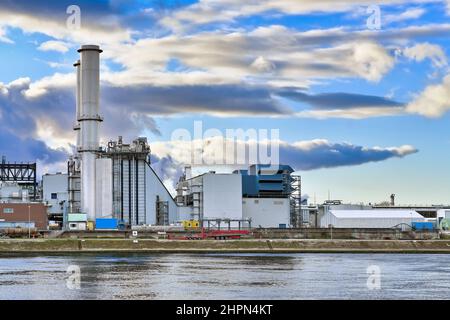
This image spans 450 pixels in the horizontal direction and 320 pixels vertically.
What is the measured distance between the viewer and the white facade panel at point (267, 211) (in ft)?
520

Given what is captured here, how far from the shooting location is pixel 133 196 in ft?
487

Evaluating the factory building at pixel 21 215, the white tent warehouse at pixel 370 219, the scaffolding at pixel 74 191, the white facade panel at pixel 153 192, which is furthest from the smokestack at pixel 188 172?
the factory building at pixel 21 215

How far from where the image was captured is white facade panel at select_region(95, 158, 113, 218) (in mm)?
142250

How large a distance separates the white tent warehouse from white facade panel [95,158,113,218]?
47.6 meters

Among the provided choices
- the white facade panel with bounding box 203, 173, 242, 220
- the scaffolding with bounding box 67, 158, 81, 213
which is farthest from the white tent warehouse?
the scaffolding with bounding box 67, 158, 81, 213

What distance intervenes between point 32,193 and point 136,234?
4618cm

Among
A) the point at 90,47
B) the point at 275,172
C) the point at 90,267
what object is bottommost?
the point at 90,267

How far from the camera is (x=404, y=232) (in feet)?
491

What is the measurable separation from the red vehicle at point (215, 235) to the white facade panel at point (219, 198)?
939 cm

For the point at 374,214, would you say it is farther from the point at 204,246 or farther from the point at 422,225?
the point at 204,246

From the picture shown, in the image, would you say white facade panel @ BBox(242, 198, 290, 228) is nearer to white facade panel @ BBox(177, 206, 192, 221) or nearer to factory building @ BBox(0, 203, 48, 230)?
white facade panel @ BBox(177, 206, 192, 221)

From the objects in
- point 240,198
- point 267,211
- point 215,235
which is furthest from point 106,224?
point 267,211
